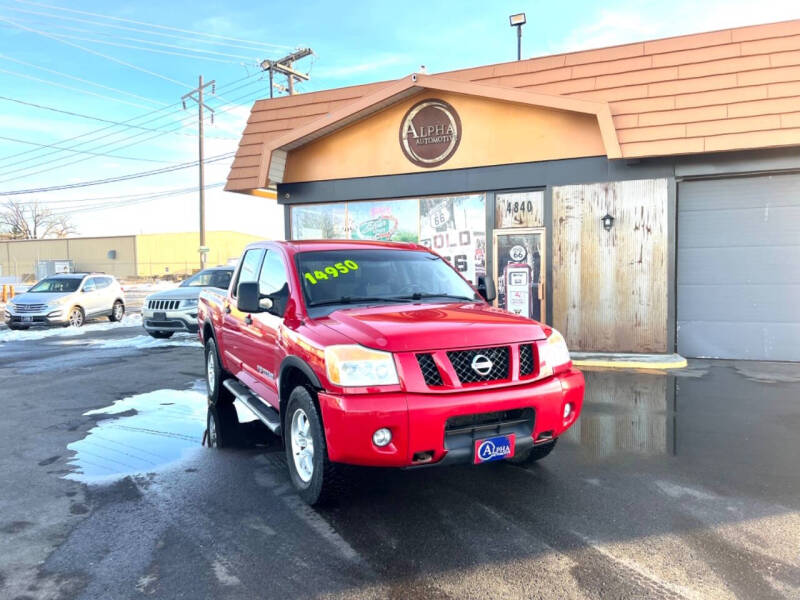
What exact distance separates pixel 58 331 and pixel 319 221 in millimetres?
8314

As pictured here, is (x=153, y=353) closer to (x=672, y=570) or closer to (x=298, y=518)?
(x=298, y=518)

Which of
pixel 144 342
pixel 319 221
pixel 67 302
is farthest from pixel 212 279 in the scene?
pixel 67 302

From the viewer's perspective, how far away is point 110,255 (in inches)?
2544

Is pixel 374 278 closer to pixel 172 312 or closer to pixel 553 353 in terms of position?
pixel 553 353

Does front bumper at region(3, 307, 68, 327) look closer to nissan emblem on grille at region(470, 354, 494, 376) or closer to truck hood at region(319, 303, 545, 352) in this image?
truck hood at region(319, 303, 545, 352)

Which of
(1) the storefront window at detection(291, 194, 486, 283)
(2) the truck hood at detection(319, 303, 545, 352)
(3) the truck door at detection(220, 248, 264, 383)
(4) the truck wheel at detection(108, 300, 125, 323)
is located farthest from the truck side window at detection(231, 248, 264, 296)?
(4) the truck wheel at detection(108, 300, 125, 323)

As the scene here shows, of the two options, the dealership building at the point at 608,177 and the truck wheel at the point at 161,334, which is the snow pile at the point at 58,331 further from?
the dealership building at the point at 608,177

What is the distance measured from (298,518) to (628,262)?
8.20m

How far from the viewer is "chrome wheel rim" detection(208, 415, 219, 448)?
5.51 metres

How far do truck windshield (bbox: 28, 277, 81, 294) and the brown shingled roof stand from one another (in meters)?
13.4

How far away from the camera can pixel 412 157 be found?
11.7 m

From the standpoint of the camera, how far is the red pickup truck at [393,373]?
11.5 feet

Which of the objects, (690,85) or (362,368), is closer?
(362,368)

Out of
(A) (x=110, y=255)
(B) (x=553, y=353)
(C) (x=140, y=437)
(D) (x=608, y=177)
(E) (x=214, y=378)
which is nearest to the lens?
(B) (x=553, y=353)
